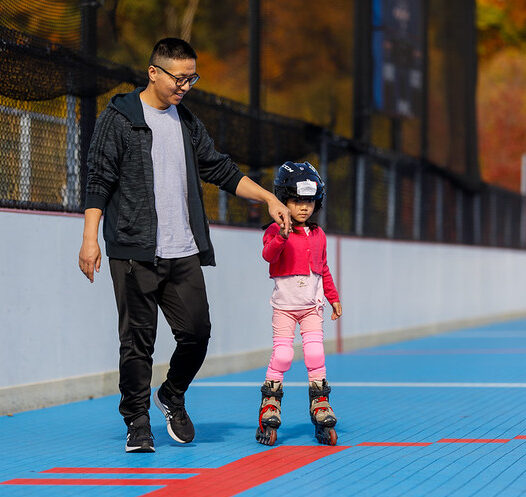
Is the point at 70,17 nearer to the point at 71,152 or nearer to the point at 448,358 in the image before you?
the point at 71,152

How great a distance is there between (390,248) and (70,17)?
7580mm

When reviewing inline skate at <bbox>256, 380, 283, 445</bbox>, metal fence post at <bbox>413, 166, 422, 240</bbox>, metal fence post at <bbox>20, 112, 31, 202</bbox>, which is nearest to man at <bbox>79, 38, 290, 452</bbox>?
inline skate at <bbox>256, 380, 283, 445</bbox>

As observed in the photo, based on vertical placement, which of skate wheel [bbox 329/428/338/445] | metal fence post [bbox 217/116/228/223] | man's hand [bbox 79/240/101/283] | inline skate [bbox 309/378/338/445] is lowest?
skate wheel [bbox 329/428/338/445]

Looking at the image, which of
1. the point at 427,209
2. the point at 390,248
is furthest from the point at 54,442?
the point at 427,209

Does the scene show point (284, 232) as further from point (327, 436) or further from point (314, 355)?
point (327, 436)

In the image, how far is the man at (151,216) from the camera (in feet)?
21.1

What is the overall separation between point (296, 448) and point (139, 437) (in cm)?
82

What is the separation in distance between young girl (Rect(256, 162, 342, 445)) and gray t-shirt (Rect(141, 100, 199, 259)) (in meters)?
0.52

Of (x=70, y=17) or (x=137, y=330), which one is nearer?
(x=137, y=330)

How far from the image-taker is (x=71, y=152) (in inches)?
357

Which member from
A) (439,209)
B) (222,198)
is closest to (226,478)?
(222,198)

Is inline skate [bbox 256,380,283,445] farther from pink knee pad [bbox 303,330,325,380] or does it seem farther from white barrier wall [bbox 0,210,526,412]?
white barrier wall [bbox 0,210,526,412]

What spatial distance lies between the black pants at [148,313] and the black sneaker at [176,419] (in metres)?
0.21

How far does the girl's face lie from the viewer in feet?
22.9
